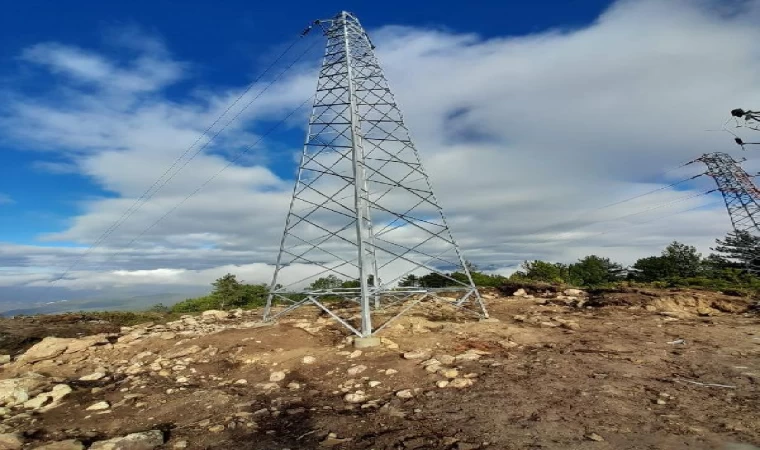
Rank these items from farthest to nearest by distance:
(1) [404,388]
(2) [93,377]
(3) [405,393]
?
1. (2) [93,377]
2. (1) [404,388]
3. (3) [405,393]

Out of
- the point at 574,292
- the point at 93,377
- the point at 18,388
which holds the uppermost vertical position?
the point at 574,292

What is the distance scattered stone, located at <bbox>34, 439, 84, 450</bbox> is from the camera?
19.5 ft

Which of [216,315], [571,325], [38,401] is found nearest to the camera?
[38,401]

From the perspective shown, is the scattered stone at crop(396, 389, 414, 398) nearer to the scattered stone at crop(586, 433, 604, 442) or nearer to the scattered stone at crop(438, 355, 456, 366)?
the scattered stone at crop(438, 355, 456, 366)

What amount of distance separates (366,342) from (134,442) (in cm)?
581

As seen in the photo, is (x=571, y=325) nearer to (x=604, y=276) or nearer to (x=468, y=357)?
(x=468, y=357)

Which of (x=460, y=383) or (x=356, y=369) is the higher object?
(x=356, y=369)

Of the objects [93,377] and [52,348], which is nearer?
[93,377]

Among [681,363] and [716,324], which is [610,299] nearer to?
[716,324]

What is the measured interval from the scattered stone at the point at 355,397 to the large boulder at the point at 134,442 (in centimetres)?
304

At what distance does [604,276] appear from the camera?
53.5m

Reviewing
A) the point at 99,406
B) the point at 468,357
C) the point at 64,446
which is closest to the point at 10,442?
the point at 64,446

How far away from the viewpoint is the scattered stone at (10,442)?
6.12 m

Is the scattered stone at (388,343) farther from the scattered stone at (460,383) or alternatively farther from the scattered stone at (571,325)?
the scattered stone at (571,325)
